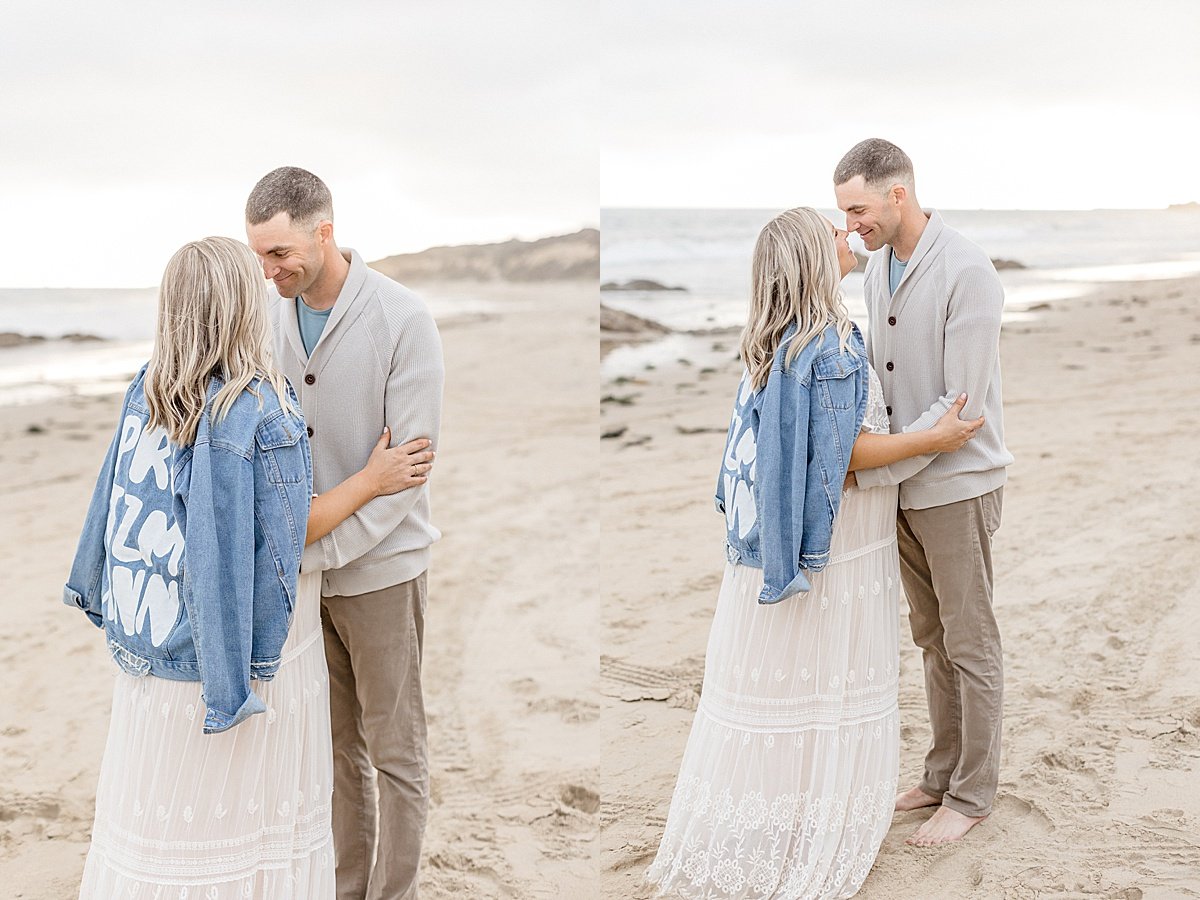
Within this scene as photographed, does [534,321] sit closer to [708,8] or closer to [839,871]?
[708,8]

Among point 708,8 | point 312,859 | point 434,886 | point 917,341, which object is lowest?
point 434,886

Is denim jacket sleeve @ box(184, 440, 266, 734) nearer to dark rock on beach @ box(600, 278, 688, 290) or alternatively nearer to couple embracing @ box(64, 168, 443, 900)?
couple embracing @ box(64, 168, 443, 900)

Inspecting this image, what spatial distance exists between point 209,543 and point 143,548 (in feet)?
0.60

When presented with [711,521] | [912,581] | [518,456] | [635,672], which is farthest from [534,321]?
[912,581]

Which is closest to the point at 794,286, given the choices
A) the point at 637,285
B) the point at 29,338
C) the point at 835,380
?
the point at 835,380

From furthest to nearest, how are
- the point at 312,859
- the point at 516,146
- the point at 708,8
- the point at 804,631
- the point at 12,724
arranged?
the point at 516,146 < the point at 708,8 < the point at 12,724 < the point at 804,631 < the point at 312,859

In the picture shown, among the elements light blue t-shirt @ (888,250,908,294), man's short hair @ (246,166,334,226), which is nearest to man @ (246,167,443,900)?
man's short hair @ (246,166,334,226)

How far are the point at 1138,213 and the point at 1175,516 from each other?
1695 centimetres

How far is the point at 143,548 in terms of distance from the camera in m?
2.34

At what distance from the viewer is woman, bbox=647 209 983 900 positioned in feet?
9.73

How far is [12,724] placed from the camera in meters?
4.65

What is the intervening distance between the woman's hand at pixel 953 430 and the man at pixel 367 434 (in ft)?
4.34

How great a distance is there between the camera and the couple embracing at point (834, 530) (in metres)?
2.97

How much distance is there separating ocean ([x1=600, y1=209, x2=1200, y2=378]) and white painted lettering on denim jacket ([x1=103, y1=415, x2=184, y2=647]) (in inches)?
382
